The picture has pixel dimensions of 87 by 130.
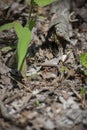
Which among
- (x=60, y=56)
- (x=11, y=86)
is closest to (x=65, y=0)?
(x=60, y=56)

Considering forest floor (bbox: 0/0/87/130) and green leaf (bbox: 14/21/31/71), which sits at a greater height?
green leaf (bbox: 14/21/31/71)

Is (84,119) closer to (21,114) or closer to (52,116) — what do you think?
(52,116)

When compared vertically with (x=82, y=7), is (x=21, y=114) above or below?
below

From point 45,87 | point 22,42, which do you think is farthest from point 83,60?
point 22,42

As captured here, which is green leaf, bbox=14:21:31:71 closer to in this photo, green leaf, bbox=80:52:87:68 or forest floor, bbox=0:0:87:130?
forest floor, bbox=0:0:87:130

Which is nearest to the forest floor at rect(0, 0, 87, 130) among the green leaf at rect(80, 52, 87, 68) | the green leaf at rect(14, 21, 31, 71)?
the green leaf at rect(80, 52, 87, 68)

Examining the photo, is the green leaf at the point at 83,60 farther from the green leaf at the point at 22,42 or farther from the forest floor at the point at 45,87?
the green leaf at the point at 22,42

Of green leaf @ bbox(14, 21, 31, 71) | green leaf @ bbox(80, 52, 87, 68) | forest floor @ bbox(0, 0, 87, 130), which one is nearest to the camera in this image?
forest floor @ bbox(0, 0, 87, 130)

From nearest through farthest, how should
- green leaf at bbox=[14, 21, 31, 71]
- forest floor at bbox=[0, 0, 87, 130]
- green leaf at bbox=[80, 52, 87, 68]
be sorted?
forest floor at bbox=[0, 0, 87, 130]
green leaf at bbox=[14, 21, 31, 71]
green leaf at bbox=[80, 52, 87, 68]
